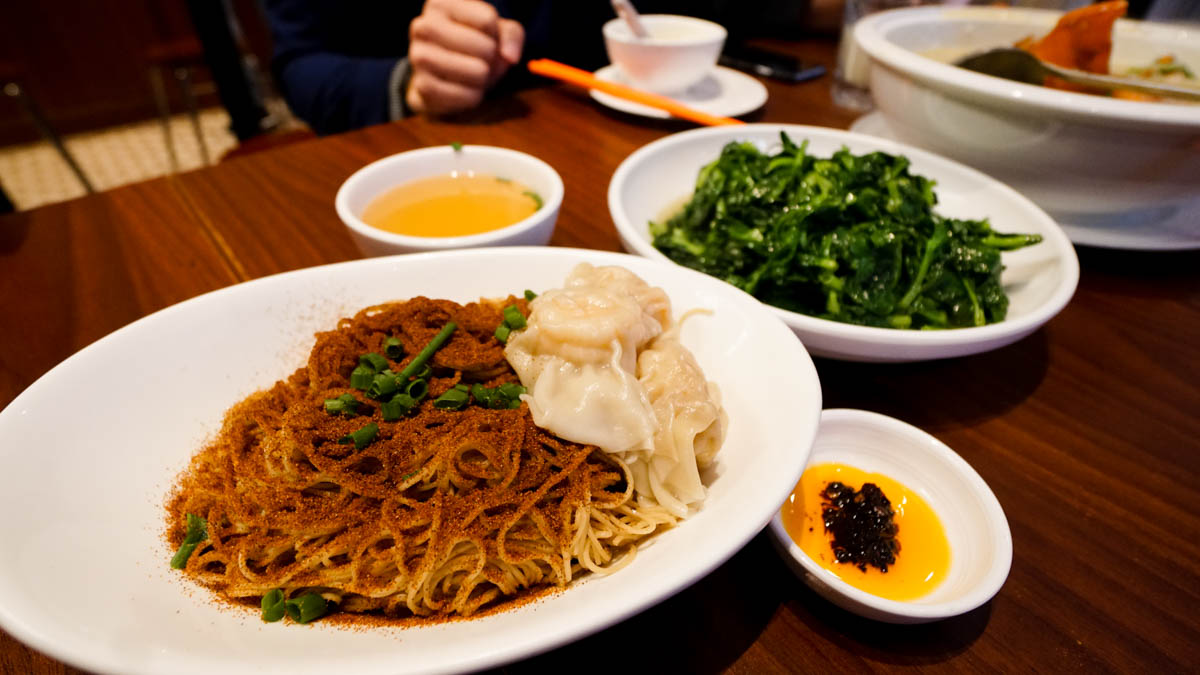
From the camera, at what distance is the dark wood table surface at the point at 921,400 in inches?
44.9

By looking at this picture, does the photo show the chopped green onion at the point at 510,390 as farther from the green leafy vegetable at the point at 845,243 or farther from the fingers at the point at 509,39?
the fingers at the point at 509,39

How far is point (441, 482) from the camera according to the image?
1197 mm

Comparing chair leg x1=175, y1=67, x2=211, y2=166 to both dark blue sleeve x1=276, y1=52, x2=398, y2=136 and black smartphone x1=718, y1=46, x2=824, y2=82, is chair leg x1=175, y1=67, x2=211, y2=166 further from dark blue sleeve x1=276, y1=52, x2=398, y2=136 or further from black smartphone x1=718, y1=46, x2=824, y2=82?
black smartphone x1=718, y1=46, x2=824, y2=82

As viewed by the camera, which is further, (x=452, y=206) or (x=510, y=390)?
(x=452, y=206)

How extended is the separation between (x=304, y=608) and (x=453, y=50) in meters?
2.89

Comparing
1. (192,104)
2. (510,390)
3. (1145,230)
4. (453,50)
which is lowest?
(192,104)

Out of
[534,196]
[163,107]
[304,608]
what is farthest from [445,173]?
[163,107]

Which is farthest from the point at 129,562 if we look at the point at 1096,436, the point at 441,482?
the point at 1096,436

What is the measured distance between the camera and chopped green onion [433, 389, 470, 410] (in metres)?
1.27

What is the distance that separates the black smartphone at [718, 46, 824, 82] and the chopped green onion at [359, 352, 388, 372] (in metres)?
3.39

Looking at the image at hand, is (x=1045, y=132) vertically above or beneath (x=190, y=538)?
above

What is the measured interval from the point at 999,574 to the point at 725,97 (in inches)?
115

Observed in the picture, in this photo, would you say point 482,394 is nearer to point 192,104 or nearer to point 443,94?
point 443,94

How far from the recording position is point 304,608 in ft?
3.39
